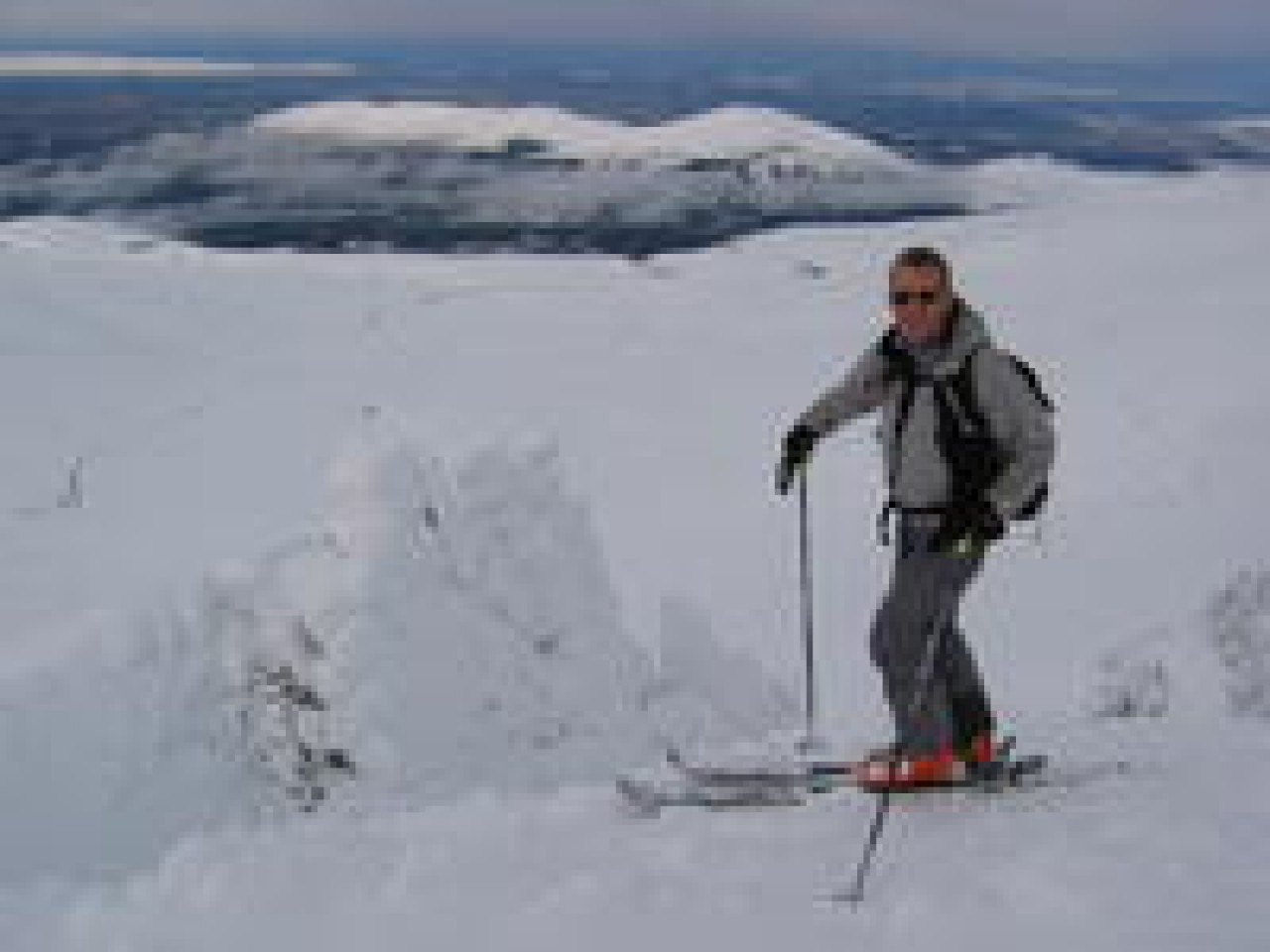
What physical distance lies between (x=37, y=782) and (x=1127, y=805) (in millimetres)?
12287

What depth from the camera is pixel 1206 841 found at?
Answer: 26.4 feet

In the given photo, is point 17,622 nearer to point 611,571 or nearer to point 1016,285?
point 611,571

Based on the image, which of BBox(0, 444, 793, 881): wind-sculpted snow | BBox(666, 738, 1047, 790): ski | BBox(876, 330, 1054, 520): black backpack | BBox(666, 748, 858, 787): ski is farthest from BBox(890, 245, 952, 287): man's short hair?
BBox(0, 444, 793, 881): wind-sculpted snow

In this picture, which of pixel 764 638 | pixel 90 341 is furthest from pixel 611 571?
pixel 90 341

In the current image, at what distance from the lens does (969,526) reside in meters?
8.01

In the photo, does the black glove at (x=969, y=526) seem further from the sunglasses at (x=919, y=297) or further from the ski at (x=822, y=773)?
the ski at (x=822, y=773)

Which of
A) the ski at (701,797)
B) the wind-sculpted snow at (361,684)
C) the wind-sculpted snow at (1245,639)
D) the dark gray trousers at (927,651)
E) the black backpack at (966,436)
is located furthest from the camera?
the wind-sculpted snow at (361,684)

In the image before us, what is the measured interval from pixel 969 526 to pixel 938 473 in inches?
12.8

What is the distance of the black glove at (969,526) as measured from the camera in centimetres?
799

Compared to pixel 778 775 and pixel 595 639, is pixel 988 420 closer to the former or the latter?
pixel 778 775

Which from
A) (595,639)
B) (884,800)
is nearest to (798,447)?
(884,800)

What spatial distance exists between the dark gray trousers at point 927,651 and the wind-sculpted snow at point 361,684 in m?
7.29

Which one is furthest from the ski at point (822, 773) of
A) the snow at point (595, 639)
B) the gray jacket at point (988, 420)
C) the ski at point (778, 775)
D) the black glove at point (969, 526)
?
the gray jacket at point (988, 420)

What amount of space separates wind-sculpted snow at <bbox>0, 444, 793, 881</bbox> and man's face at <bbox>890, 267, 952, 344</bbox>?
27.6ft
